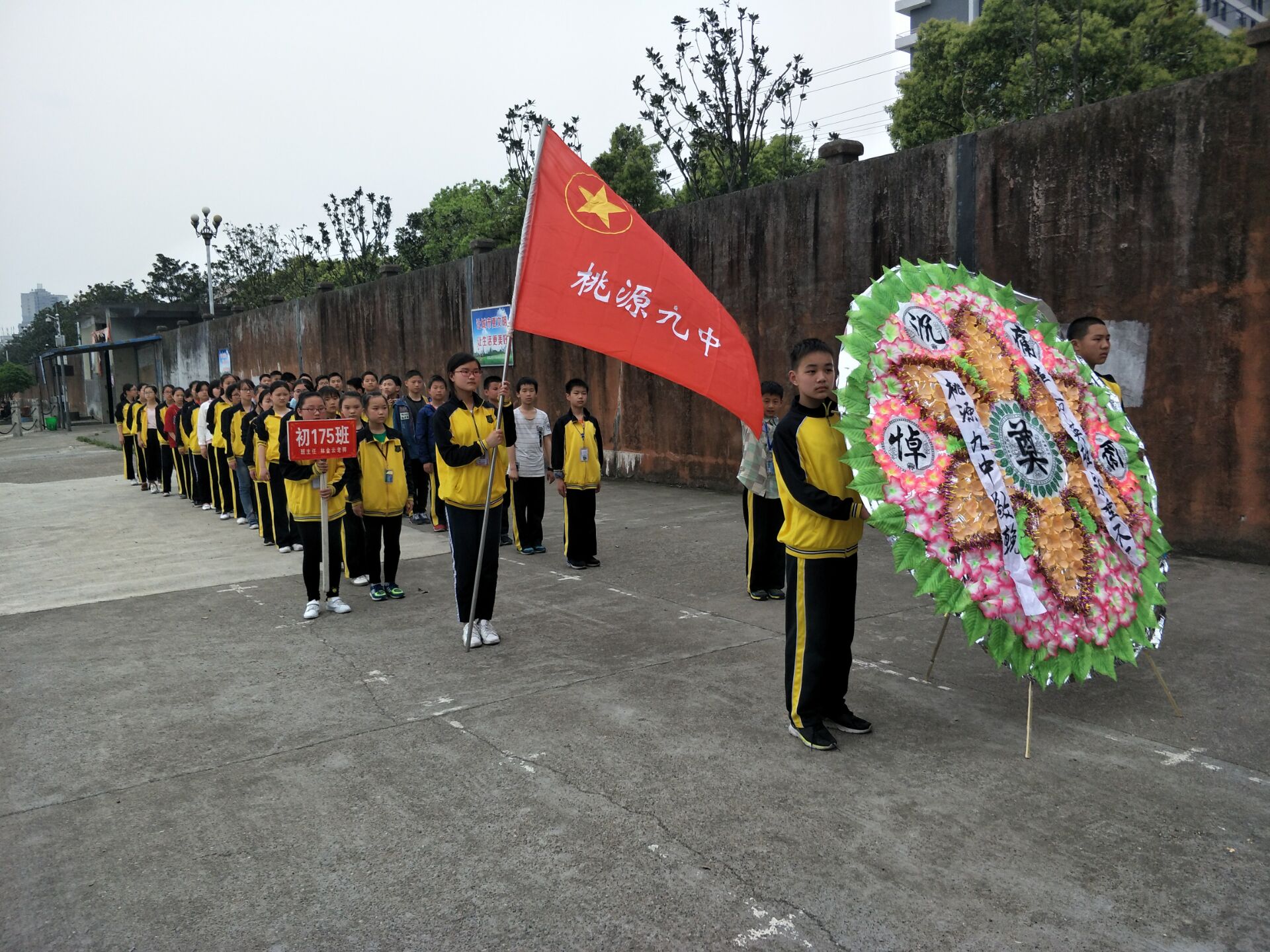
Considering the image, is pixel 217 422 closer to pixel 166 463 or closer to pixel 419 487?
pixel 419 487

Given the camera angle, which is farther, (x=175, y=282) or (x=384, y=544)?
(x=175, y=282)

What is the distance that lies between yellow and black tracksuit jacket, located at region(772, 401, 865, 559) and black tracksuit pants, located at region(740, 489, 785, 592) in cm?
257

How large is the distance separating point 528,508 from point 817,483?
5128 mm

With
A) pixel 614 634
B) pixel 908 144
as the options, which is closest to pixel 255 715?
pixel 614 634

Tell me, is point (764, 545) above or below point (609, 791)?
A: above

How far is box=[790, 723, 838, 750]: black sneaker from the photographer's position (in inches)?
151

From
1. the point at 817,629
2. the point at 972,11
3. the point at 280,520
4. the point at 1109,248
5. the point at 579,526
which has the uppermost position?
the point at 972,11

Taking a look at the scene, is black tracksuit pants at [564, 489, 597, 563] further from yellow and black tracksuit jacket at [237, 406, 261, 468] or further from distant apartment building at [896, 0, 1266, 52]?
distant apartment building at [896, 0, 1266, 52]

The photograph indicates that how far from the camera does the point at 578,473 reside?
7.88 meters

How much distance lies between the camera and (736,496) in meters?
11.2

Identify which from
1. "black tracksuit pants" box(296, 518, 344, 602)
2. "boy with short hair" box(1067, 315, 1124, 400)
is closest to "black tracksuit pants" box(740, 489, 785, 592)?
"boy with short hair" box(1067, 315, 1124, 400)

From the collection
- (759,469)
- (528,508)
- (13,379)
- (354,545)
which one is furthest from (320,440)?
(13,379)

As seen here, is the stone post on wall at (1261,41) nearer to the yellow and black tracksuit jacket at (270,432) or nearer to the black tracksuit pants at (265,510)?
the yellow and black tracksuit jacket at (270,432)

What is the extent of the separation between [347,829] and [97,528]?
916 centimetres
